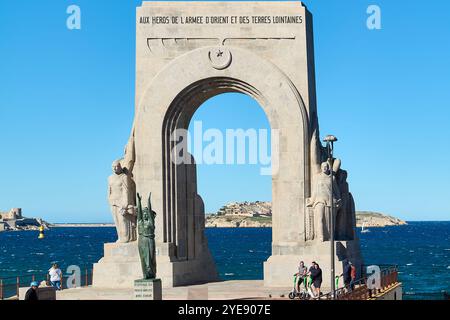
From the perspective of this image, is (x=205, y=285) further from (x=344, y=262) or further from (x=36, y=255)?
A: (x=36, y=255)

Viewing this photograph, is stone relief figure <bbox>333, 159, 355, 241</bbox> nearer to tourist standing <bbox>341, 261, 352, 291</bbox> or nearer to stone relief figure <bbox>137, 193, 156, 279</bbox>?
tourist standing <bbox>341, 261, 352, 291</bbox>

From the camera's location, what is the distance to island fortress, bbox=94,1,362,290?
35.1 meters

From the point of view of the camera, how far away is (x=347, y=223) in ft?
118

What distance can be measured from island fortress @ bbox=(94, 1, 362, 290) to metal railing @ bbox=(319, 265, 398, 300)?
1.25 meters

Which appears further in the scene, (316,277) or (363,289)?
(363,289)

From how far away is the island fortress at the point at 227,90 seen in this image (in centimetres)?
3509

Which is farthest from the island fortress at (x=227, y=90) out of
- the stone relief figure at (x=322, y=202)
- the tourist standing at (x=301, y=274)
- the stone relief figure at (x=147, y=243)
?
the stone relief figure at (x=147, y=243)

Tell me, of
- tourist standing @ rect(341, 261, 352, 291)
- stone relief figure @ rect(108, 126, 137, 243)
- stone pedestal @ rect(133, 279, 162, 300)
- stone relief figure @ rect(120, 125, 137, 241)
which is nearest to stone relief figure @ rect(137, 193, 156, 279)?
stone pedestal @ rect(133, 279, 162, 300)

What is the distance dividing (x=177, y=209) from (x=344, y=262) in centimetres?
684

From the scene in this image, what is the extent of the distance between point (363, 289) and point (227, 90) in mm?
9898

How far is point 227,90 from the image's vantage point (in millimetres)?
36719

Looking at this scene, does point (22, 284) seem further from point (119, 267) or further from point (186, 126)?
point (186, 126)

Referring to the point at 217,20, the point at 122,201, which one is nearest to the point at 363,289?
the point at 122,201
